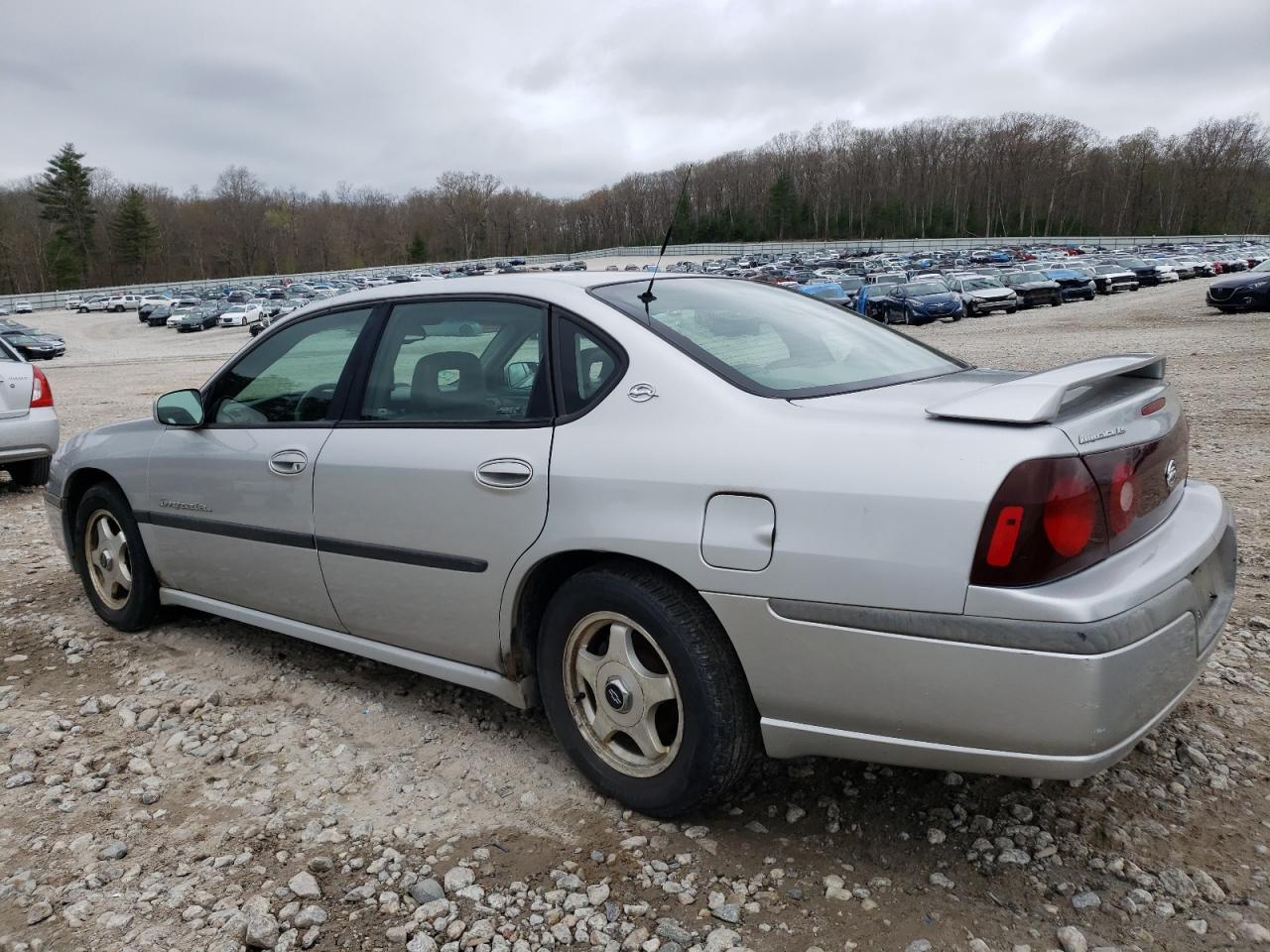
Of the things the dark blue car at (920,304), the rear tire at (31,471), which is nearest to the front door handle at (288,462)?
the rear tire at (31,471)

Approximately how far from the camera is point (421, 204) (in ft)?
491

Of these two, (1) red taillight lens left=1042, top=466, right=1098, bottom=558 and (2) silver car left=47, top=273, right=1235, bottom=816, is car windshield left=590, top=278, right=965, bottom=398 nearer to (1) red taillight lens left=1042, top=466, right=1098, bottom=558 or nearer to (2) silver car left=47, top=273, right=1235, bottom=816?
(2) silver car left=47, top=273, right=1235, bottom=816

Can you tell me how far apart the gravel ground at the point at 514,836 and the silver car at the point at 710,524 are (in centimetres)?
29

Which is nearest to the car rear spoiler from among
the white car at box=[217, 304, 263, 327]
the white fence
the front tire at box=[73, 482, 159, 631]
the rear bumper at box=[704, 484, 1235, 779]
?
the rear bumper at box=[704, 484, 1235, 779]

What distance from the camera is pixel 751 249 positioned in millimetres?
119312

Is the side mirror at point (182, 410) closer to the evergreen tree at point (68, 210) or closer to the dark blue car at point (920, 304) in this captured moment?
the dark blue car at point (920, 304)

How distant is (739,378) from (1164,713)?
1.31m

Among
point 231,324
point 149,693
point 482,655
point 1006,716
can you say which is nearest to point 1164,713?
point 1006,716

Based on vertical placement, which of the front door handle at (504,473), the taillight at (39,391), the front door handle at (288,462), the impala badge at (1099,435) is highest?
the impala badge at (1099,435)

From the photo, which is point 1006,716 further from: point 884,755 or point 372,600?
point 372,600

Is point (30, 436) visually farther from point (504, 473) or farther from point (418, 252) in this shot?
point (418, 252)

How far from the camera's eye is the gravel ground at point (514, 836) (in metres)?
2.24

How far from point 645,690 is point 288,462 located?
1600 millimetres

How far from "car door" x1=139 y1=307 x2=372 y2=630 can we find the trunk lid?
4.79m
